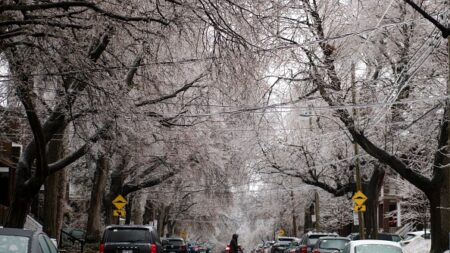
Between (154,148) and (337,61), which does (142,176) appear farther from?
(337,61)

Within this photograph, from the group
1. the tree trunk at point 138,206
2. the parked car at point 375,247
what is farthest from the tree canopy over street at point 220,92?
the tree trunk at point 138,206

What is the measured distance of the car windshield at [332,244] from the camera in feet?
79.7

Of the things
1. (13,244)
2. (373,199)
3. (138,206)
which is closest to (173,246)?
(373,199)

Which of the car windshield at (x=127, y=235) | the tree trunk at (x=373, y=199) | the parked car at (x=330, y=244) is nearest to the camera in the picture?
the car windshield at (x=127, y=235)

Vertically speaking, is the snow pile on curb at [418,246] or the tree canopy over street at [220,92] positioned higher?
the tree canopy over street at [220,92]

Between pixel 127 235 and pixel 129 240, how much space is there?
173mm

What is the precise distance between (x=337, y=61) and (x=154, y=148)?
9330 millimetres

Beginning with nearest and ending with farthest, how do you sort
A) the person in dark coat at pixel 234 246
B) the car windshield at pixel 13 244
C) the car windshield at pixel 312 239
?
the car windshield at pixel 13 244
the car windshield at pixel 312 239
the person in dark coat at pixel 234 246

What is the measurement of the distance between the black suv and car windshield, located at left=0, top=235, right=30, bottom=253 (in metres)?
9.68

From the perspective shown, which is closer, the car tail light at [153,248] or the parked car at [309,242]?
the car tail light at [153,248]

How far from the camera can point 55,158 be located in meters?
27.0

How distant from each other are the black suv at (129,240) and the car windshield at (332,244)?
6463 millimetres

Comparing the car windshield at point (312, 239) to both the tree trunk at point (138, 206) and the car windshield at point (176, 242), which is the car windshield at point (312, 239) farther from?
the tree trunk at point (138, 206)

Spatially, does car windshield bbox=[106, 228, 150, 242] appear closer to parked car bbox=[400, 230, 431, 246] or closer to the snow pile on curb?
the snow pile on curb
